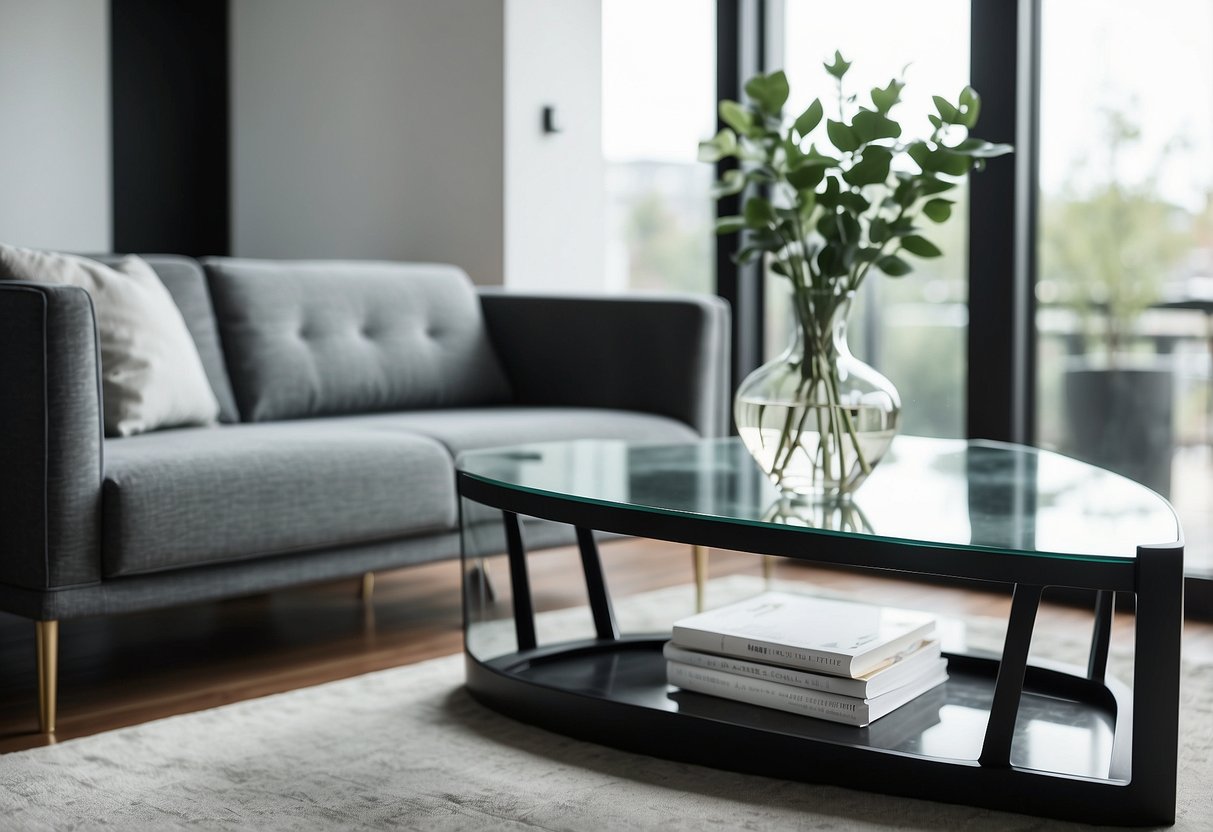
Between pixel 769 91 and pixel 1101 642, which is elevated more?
pixel 769 91

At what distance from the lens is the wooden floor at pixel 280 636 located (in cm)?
228

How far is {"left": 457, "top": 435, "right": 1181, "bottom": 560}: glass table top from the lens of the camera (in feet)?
5.45

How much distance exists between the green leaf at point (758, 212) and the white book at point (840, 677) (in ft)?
2.23

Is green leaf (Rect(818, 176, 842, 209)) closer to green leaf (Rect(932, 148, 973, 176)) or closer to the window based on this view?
green leaf (Rect(932, 148, 973, 176))

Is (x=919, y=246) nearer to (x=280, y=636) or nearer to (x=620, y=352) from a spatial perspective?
(x=620, y=352)

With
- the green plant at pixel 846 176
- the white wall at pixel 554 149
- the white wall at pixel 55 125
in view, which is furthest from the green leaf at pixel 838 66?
the white wall at pixel 55 125

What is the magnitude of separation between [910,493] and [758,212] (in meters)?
0.50

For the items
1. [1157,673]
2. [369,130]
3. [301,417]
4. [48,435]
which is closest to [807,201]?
[1157,673]

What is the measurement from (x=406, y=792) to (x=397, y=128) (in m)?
2.84

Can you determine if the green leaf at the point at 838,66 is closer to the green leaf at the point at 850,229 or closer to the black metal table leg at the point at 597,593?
the green leaf at the point at 850,229

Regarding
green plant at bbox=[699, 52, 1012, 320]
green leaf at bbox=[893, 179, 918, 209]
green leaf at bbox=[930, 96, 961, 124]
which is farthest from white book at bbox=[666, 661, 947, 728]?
green leaf at bbox=[930, 96, 961, 124]

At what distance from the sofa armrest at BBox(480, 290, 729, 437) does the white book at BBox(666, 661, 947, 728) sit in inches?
52.6

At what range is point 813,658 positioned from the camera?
6.09 ft

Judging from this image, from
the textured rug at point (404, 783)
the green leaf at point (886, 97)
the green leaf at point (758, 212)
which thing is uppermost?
the green leaf at point (886, 97)
